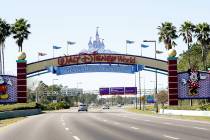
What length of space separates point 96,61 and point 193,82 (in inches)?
624

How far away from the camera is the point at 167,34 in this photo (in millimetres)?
99000

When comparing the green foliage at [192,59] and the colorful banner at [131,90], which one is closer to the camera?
the green foliage at [192,59]

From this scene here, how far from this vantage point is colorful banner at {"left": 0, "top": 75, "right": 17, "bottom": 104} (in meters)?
79.4

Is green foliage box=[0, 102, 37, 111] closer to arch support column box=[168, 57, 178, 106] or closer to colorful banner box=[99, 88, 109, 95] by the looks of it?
arch support column box=[168, 57, 178, 106]

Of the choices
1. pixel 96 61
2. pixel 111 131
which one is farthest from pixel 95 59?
pixel 111 131

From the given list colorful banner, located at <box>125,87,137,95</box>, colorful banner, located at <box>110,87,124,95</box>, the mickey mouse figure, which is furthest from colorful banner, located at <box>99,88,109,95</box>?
the mickey mouse figure

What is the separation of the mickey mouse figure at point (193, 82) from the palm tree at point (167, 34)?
65.3 feet

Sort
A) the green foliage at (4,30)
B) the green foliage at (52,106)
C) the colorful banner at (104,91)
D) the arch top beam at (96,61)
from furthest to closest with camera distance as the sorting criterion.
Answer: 1. the colorful banner at (104,91)
2. the green foliage at (52,106)
3. the green foliage at (4,30)
4. the arch top beam at (96,61)

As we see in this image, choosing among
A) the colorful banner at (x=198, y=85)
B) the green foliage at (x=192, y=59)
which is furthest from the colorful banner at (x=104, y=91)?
the colorful banner at (x=198, y=85)

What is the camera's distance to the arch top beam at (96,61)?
277ft

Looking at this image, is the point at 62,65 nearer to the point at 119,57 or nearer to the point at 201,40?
the point at 119,57

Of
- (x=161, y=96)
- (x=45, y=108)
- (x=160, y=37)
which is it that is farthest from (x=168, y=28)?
(x=161, y=96)

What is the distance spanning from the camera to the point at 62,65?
85000mm

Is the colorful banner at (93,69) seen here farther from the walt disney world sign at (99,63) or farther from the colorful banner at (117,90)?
the colorful banner at (117,90)
